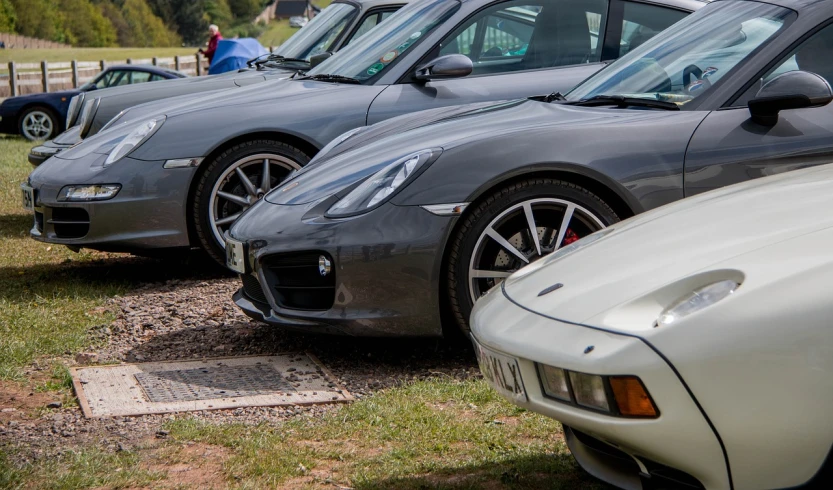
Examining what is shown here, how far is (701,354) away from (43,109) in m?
18.0

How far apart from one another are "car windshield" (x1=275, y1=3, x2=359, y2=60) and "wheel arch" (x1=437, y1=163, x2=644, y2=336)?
459 cm

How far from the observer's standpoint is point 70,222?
6062 millimetres

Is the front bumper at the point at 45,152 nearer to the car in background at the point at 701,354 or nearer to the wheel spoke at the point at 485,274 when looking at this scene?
the wheel spoke at the point at 485,274

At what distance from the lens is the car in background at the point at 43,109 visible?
60.0ft

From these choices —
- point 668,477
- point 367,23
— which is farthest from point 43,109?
point 668,477

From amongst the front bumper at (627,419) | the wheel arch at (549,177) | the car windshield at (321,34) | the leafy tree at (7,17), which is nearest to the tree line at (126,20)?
the leafy tree at (7,17)

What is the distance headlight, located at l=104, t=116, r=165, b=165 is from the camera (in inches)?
239

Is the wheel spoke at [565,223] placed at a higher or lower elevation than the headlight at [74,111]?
higher

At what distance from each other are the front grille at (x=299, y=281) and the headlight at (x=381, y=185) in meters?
0.23

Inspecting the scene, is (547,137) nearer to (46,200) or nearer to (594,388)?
(594,388)

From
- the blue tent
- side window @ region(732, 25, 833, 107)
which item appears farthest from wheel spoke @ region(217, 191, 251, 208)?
the blue tent

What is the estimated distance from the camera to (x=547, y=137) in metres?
4.29

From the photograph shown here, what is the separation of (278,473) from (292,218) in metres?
1.44

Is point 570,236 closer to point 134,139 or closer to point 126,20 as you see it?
point 134,139
